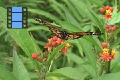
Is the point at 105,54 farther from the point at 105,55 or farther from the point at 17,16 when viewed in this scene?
the point at 17,16

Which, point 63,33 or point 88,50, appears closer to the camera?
point 63,33

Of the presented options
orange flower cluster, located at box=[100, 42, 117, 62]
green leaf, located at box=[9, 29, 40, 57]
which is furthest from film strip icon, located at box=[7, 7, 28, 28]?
orange flower cluster, located at box=[100, 42, 117, 62]

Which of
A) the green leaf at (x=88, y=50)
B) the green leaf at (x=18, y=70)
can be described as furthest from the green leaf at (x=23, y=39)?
the green leaf at (x=88, y=50)

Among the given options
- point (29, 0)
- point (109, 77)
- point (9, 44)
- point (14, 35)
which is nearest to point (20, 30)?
point (14, 35)

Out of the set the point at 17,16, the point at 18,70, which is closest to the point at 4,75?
the point at 18,70

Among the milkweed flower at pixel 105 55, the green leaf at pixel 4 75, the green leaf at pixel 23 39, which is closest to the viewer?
the green leaf at pixel 4 75

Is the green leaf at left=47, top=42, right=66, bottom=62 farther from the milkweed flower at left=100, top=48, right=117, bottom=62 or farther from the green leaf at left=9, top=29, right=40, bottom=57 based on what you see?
the milkweed flower at left=100, top=48, right=117, bottom=62

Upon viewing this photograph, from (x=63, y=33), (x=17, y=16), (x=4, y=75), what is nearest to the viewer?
(x=4, y=75)

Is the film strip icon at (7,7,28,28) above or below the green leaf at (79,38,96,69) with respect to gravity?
above

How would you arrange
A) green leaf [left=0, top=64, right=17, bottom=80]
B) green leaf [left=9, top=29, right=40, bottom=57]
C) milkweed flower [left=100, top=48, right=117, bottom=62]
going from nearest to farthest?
green leaf [left=0, top=64, right=17, bottom=80]
green leaf [left=9, top=29, right=40, bottom=57]
milkweed flower [left=100, top=48, right=117, bottom=62]

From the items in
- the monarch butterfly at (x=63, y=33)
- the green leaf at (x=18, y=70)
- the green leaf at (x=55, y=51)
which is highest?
the monarch butterfly at (x=63, y=33)

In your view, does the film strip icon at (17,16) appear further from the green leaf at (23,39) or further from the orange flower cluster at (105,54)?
the orange flower cluster at (105,54)

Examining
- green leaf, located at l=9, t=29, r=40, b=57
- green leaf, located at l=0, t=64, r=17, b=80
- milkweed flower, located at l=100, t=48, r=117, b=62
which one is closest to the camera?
green leaf, located at l=0, t=64, r=17, b=80
